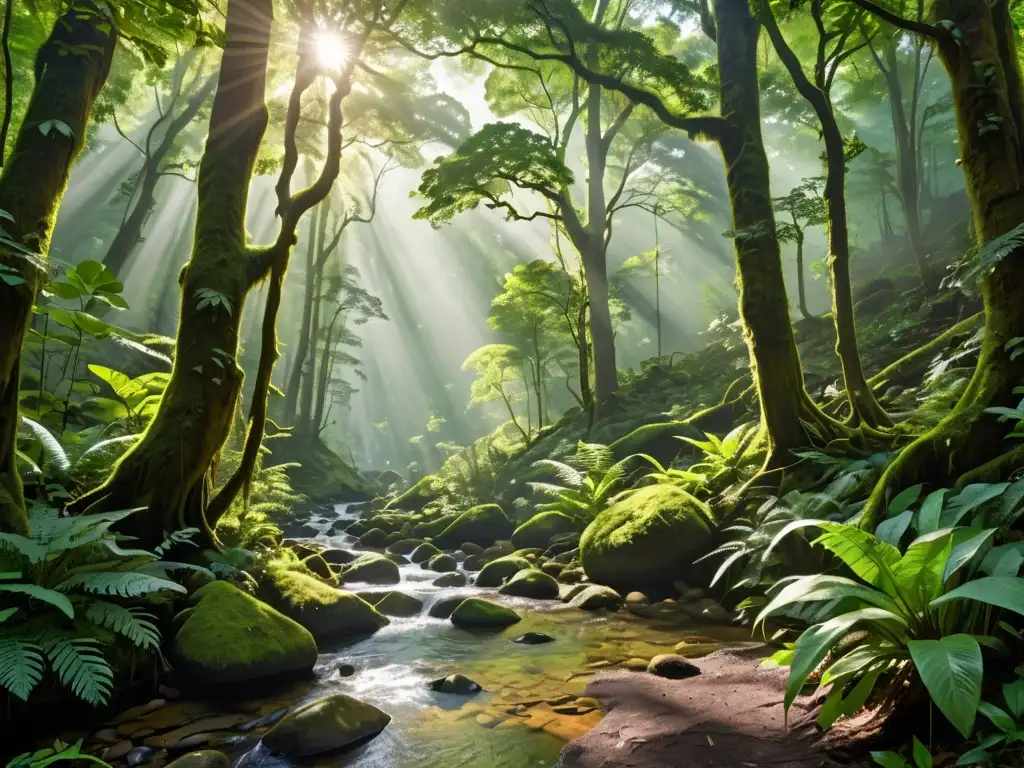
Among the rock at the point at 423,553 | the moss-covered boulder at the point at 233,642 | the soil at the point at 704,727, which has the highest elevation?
the moss-covered boulder at the point at 233,642

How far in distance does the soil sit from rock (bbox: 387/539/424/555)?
811 centimetres

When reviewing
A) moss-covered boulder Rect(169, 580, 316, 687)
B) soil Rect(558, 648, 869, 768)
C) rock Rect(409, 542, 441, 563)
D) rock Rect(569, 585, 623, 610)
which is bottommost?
rock Rect(569, 585, 623, 610)

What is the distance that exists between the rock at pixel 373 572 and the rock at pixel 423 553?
1.67 meters

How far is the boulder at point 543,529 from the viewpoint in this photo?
10.5 meters

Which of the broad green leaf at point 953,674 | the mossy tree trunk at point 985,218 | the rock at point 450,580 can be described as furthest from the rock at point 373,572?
the broad green leaf at point 953,674

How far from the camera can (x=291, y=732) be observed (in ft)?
11.0

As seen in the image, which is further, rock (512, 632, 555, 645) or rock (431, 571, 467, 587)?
rock (431, 571, 467, 587)

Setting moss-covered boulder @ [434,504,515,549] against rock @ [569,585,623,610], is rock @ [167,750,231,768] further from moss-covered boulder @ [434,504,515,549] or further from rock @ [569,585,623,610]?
moss-covered boulder @ [434,504,515,549]

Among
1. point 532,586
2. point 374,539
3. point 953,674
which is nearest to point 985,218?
point 953,674

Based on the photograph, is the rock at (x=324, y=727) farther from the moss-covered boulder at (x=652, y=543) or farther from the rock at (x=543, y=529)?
the rock at (x=543, y=529)

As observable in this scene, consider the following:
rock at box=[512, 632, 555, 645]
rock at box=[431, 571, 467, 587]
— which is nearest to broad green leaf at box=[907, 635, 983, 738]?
rock at box=[512, 632, 555, 645]

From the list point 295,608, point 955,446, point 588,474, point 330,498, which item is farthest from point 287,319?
point 955,446

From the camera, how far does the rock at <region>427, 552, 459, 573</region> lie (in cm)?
970

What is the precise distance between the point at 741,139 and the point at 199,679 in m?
8.39
